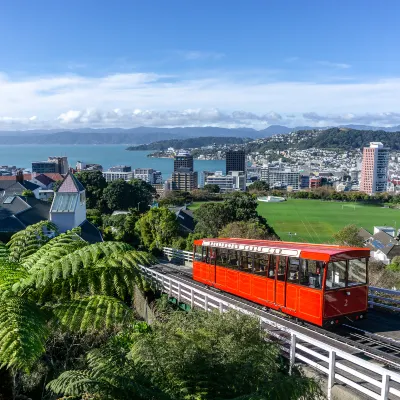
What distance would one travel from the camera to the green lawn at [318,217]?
66938mm

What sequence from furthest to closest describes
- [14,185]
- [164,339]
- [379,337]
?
1. [14,185]
2. [379,337]
3. [164,339]

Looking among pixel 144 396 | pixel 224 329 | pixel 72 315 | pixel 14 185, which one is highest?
pixel 72 315

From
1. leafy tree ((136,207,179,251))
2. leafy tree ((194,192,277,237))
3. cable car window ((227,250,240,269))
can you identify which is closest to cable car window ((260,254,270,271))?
cable car window ((227,250,240,269))

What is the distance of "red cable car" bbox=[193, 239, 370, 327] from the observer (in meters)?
10.5

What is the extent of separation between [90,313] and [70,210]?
82.5 ft

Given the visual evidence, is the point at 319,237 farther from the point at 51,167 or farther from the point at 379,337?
the point at 51,167

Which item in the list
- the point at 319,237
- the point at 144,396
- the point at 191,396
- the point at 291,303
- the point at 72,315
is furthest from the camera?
the point at 319,237

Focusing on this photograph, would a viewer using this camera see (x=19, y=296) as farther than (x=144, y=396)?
Yes

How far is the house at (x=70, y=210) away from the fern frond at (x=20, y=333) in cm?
2350

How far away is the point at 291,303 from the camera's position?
11336 millimetres

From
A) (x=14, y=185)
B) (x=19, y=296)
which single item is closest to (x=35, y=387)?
(x=19, y=296)

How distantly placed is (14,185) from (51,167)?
11464 centimetres

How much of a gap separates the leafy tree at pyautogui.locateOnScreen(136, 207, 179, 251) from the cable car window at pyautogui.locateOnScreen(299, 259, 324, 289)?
18923 millimetres

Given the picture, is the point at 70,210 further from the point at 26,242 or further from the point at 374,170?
the point at 374,170
